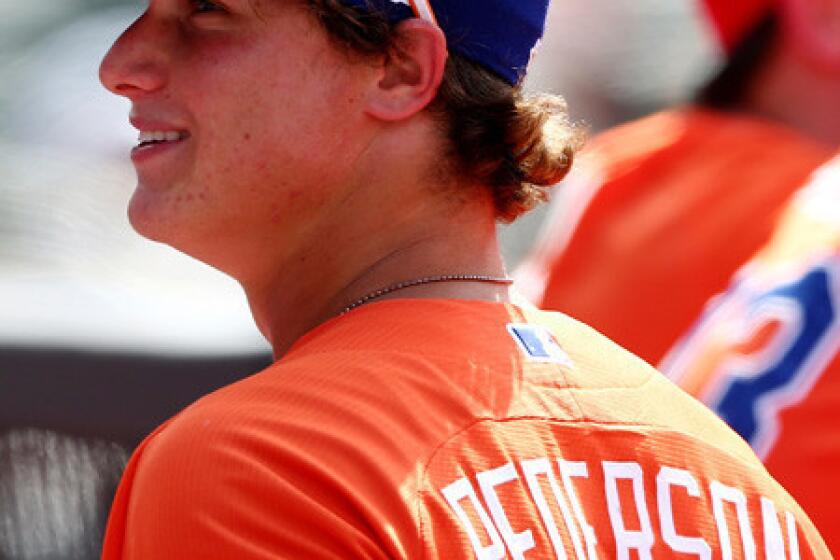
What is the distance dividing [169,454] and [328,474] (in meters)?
0.14

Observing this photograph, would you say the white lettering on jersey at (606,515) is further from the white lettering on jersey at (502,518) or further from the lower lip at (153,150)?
the lower lip at (153,150)

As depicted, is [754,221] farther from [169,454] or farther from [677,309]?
[169,454]

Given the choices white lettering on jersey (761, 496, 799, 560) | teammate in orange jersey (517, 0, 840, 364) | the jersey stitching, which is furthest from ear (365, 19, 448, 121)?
teammate in orange jersey (517, 0, 840, 364)

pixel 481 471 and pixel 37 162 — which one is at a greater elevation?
pixel 481 471

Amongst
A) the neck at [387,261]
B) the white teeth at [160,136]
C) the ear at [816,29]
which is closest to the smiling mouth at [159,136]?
the white teeth at [160,136]

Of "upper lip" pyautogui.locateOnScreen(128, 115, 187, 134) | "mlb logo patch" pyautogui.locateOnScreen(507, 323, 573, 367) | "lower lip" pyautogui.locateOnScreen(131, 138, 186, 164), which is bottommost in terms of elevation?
"mlb logo patch" pyautogui.locateOnScreen(507, 323, 573, 367)

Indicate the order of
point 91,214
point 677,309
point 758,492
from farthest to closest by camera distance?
point 91,214 < point 677,309 < point 758,492

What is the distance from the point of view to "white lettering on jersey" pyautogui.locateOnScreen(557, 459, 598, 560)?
1.46 metres

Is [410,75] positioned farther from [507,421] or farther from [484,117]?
[507,421]

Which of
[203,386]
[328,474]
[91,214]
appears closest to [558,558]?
[328,474]

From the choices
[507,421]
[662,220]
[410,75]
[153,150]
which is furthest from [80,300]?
[507,421]

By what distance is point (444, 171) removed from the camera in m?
1.75

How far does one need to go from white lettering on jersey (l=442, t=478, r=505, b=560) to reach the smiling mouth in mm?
578

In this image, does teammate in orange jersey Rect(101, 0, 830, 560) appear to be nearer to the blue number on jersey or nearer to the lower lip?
the lower lip
